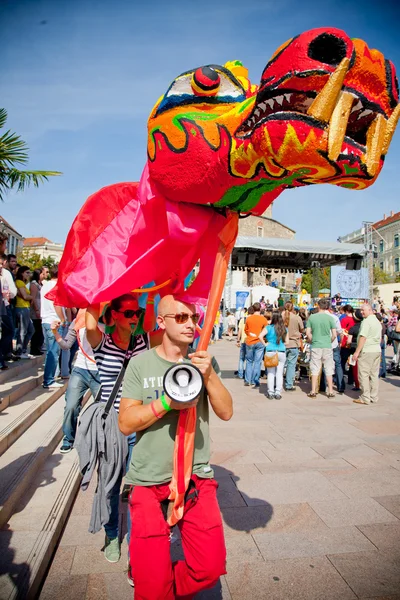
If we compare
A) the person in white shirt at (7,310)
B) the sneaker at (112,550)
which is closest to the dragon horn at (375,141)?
the sneaker at (112,550)

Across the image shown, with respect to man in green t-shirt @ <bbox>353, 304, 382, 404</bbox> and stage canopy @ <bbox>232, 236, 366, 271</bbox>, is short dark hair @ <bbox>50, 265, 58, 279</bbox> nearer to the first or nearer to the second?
man in green t-shirt @ <bbox>353, 304, 382, 404</bbox>

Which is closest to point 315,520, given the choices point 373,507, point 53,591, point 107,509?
point 373,507

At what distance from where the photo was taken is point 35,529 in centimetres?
286

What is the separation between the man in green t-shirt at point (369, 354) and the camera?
7.39m

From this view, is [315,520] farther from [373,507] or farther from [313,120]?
[313,120]

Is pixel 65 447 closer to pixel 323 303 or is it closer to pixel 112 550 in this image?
pixel 112 550

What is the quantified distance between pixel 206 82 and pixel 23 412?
13.6ft

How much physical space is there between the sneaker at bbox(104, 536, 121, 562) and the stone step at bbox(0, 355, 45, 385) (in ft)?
11.5

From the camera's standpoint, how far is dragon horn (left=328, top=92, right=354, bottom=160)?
5.21 ft

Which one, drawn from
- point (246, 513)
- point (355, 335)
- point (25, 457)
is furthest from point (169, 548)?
point (355, 335)

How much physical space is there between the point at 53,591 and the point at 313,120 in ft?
9.16

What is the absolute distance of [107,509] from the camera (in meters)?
2.57

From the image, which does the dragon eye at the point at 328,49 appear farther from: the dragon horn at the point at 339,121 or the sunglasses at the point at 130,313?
A: the sunglasses at the point at 130,313

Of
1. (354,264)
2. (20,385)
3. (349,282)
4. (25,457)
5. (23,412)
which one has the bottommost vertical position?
(25,457)
